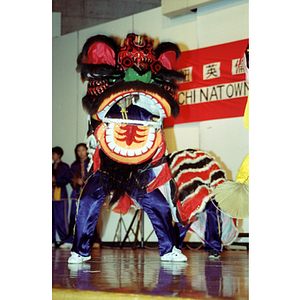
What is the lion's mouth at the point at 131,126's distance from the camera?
7.65ft

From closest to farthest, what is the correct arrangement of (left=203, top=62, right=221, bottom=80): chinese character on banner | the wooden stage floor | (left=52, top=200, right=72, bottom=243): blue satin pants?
the wooden stage floor
(left=203, top=62, right=221, bottom=80): chinese character on banner
(left=52, top=200, right=72, bottom=243): blue satin pants

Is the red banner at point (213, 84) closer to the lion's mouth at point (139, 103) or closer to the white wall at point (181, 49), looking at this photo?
the white wall at point (181, 49)

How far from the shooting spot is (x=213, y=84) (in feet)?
14.4

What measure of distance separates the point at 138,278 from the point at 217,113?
3002 millimetres

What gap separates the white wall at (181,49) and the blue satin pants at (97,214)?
1955mm

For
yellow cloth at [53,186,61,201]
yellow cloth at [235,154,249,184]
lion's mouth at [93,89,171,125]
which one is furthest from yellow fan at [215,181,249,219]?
yellow cloth at [53,186,61,201]

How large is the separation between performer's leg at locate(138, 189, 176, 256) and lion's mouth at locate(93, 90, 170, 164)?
8.6 inches

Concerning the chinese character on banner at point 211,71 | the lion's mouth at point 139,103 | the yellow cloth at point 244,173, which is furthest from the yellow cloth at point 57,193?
the yellow cloth at point 244,173

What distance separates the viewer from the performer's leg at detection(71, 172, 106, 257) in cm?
224

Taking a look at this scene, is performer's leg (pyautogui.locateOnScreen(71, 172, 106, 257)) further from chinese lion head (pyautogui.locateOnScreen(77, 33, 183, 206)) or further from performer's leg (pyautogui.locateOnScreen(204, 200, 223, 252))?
performer's leg (pyautogui.locateOnScreen(204, 200, 223, 252))

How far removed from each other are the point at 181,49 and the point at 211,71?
52 centimetres

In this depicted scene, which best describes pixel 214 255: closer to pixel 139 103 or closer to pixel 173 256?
pixel 173 256
